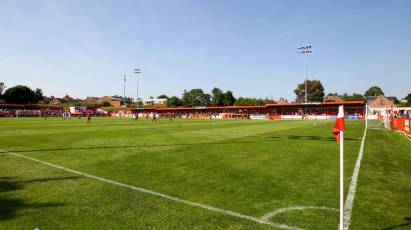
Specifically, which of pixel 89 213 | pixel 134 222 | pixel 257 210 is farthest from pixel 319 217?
pixel 89 213

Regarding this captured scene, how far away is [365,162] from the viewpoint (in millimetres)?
11086

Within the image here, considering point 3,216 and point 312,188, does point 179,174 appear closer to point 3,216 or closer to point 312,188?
point 312,188

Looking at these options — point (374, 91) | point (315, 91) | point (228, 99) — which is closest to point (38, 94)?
point (228, 99)

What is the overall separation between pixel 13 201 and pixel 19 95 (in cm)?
14323

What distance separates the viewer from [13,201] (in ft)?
20.2

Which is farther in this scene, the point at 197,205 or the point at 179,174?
the point at 179,174

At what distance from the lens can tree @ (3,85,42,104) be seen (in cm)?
12494

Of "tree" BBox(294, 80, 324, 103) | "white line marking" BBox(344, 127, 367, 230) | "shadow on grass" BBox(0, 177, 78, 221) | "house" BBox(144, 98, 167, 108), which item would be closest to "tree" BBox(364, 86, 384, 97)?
"tree" BBox(294, 80, 324, 103)

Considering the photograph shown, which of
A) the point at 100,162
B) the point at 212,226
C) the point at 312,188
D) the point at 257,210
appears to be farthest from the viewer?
the point at 100,162

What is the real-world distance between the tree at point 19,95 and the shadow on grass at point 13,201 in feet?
459

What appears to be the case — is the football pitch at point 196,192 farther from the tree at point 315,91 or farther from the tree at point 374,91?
the tree at point 374,91

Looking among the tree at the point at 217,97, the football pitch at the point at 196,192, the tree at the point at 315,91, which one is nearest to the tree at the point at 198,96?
the tree at the point at 217,97

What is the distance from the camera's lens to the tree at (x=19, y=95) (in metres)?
125

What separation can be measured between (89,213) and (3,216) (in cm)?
145
